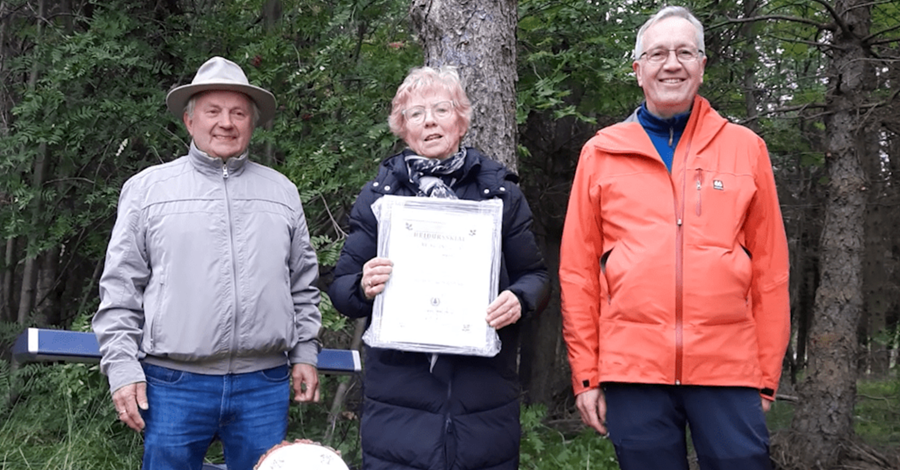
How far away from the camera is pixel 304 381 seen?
10.7 ft

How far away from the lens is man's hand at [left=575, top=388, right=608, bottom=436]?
2.86 metres

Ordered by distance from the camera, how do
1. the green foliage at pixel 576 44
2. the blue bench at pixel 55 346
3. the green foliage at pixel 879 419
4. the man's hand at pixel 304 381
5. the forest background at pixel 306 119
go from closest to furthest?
the man's hand at pixel 304 381, the blue bench at pixel 55 346, the forest background at pixel 306 119, the green foliage at pixel 576 44, the green foliage at pixel 879 419

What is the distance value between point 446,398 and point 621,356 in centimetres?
62

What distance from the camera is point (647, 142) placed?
113 inches

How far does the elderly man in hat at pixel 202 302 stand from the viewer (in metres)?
2.95

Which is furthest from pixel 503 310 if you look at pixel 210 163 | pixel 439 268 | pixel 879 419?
pixel 879 419

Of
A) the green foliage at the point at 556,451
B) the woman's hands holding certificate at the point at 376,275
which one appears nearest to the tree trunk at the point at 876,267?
the green foliage at the point at 556,451

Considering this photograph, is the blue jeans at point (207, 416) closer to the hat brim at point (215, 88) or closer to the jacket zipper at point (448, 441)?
the jacket zipper at point (448, 441)

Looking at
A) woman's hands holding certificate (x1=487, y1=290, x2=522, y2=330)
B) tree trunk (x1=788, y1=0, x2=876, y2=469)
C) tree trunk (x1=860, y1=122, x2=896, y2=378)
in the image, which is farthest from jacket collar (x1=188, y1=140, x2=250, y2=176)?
tree trunk (x1=860, y1=122, x2=896, y2=378)

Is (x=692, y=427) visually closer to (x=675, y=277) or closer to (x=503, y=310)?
(x=675, y=277)

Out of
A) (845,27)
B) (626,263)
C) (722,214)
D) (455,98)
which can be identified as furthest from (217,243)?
(845,27)

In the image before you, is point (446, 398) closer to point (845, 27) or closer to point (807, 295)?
point (845, 27)

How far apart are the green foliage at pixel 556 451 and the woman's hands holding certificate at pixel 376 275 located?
3.77 meters

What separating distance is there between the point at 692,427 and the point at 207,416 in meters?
1.78
